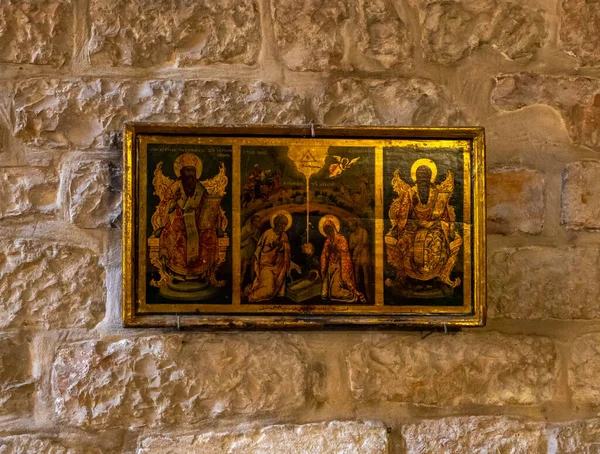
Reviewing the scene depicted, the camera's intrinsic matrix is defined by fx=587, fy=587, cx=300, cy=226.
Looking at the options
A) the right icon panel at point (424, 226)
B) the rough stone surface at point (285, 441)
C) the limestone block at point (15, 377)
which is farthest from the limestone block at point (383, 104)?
the limestone block at point (15, 377)

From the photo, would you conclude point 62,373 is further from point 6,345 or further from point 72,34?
point 72,34

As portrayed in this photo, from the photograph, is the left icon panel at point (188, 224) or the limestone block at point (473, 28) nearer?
the left icon panel at point (188, 224)

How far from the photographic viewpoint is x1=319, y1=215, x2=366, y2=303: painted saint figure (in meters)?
1.46

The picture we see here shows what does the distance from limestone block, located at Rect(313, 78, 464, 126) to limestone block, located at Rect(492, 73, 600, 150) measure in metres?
0.15

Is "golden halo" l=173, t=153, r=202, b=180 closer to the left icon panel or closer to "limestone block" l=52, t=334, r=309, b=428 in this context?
the left icon panel

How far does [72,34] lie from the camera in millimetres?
1530

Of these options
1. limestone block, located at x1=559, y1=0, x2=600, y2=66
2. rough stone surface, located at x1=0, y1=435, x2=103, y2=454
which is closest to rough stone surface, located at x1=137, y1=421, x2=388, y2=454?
rough stone surface, located at x1=0, y1=435, x2=103, y2=454

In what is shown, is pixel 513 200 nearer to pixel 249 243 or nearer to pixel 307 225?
pixel 307 225

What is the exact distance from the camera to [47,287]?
58.7 inches

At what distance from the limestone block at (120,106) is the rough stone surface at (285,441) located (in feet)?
2.54

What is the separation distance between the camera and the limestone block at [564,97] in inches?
60.9

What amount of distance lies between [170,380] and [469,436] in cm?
76

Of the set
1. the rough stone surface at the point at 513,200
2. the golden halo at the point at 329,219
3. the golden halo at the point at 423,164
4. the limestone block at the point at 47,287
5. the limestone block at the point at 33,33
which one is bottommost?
the limestone block at the point at 47,287

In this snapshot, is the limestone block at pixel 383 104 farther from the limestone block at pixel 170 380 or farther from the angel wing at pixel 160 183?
the limestone block at pixel 170 380
